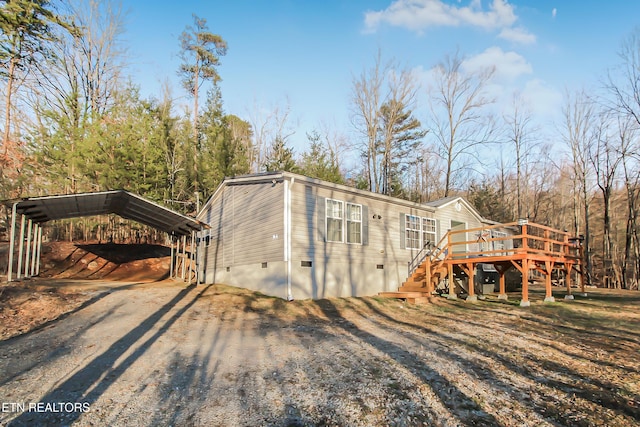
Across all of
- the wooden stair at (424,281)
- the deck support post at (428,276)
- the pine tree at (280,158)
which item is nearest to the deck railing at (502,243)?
the wooden stair at (424,281)

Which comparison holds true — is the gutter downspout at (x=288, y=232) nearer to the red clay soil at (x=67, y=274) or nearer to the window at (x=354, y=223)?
the window at (x=354, y=223)

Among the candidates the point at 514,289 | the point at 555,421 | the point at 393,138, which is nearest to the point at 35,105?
the point at 393,138

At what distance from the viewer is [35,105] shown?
71.6ft

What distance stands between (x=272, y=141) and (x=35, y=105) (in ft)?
55.3

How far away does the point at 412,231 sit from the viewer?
1602cm

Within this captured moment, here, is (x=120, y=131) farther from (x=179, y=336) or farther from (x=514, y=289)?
(x=514, y=289)

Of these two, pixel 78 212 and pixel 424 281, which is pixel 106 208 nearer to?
pixel 78 212

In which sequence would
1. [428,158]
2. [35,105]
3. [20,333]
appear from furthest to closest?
1. [428,158]
2. [35,105]
3. [20,333]

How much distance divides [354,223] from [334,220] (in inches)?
38.3

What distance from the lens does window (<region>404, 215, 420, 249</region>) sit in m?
15.7

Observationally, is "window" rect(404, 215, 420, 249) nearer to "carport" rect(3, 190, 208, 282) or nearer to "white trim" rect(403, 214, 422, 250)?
"white trim" rect(403, 214, 422, 250)

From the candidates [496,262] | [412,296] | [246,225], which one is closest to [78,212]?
[246,225]

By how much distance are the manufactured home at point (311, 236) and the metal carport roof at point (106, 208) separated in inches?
70.5

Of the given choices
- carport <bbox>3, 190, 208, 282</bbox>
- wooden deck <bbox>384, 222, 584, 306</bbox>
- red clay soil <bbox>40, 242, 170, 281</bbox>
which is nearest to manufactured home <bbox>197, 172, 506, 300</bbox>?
wooden deck <bbox>384, 222, 584, 306</bbox>
